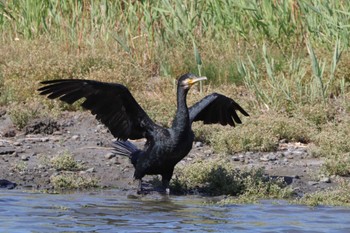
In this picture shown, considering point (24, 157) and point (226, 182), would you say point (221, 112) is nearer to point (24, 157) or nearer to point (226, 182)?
point (226, 182)

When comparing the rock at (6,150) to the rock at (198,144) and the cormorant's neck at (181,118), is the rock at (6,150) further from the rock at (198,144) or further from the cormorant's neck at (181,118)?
the cormorant's neck at (181,118)

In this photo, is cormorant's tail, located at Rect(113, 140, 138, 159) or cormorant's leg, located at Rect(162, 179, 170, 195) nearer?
cormorant's leg, located at Rect(162, 179, 170, 195)

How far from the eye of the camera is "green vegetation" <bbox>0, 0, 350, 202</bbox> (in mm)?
10617

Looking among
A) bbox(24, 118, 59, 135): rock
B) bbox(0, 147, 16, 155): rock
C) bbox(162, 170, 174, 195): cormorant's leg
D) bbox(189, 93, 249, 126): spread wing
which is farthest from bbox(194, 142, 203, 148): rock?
bbox(0, 147, 16, 155): rock

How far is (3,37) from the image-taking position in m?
13.1

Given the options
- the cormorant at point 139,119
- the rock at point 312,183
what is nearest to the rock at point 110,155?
the cormorant at point 139,119

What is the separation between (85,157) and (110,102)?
1.31m

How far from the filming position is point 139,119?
909cm

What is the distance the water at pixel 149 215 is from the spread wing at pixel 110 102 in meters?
0.64

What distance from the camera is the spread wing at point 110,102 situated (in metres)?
8.73

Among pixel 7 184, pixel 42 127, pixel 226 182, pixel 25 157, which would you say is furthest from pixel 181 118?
pixel 42 127

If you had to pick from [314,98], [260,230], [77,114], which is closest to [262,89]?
[314,98]

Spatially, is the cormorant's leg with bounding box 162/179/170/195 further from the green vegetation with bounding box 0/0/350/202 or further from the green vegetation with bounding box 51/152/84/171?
the green vegetation with bounding box 0/0/350/202

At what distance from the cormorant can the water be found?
363mm
